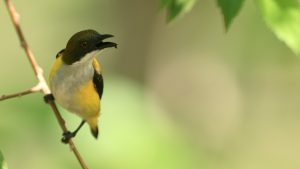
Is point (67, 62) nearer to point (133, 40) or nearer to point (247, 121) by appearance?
point (133, 40)

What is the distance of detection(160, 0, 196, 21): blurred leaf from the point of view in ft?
6.92

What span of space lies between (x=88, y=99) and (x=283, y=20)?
1.10 metres

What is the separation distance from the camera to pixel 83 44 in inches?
101

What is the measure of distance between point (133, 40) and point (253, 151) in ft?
6.93

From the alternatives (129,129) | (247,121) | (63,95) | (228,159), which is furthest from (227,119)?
(63,95)

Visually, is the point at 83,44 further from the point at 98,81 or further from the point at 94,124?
the point at 94,124

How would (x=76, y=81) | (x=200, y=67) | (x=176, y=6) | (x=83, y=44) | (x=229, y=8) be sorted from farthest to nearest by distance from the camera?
1. (x=200, y=67)
2. (x=76, y=81)
3. (x=83, y=44)
4. (x=176, y=6)
5. (x=229, y=8)

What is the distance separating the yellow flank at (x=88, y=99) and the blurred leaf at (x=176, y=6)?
73 cm

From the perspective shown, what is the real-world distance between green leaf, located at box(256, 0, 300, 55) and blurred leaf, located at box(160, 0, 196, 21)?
0.23m

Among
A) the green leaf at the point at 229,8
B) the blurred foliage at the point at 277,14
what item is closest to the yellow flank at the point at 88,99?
the blurred foliage at the point at 277,14

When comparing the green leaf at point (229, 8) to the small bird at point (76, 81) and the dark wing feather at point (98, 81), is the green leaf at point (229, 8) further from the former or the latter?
the dark wing feather at point (98, 81)

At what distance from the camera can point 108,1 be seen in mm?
8789

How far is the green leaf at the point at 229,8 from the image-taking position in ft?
6.69

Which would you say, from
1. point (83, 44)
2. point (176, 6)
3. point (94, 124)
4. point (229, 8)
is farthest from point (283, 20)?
point (94, 124)
